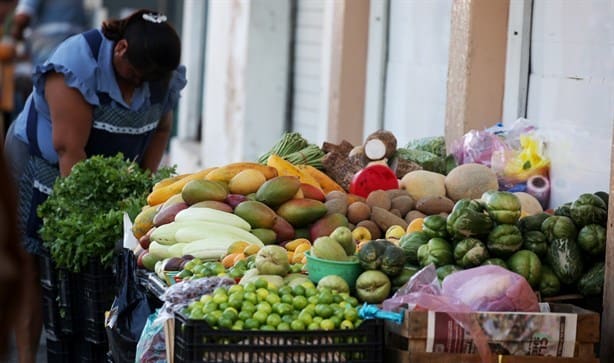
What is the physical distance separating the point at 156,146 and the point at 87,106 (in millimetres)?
808

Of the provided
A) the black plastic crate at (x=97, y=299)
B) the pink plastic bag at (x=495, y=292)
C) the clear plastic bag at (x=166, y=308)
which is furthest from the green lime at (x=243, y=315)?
the black plastic crate at (x=97, y=299)

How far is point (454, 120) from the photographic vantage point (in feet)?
24.3

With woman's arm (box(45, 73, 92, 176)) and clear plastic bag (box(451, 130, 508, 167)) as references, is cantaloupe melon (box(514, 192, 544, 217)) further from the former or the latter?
woman's arm (box(45, 73, 92, 176))

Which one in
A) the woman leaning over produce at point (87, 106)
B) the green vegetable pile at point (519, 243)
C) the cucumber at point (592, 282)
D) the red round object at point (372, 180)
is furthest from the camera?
the woman leaning over produce at point (87, 106)

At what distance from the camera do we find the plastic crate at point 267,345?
4.04 metres

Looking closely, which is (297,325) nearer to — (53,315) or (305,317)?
(305,317)

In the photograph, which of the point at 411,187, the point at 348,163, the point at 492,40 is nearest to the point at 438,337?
the point at 411,187

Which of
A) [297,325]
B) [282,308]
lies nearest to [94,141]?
[282,308]

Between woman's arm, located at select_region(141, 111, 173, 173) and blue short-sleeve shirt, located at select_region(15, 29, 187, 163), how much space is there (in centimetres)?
44

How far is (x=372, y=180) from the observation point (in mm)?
6086

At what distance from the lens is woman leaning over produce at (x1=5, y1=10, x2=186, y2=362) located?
6.75 m

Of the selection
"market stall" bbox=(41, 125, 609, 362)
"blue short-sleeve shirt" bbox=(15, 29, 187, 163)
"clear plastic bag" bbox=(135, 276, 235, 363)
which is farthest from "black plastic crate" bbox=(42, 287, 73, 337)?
"clear plastic bag" bbox=(135, 276, 235, 363)

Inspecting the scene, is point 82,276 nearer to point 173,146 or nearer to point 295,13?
point 295,13

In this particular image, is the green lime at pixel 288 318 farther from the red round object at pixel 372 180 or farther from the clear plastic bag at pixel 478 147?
the clear plastic bag at pixel 478 147
